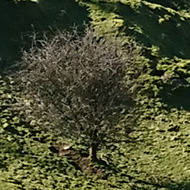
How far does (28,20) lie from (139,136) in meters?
11.5

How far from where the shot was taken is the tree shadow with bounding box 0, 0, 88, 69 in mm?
28906

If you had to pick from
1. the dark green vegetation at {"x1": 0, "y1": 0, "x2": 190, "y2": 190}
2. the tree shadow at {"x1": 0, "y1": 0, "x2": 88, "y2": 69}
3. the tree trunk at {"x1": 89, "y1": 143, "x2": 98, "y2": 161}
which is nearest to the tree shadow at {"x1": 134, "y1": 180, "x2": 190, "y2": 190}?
the dark green vegetation at {"x1": 0, "y1": 0, "x2": 190, "y2": 190}

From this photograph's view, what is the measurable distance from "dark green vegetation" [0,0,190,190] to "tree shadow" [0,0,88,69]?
106cm

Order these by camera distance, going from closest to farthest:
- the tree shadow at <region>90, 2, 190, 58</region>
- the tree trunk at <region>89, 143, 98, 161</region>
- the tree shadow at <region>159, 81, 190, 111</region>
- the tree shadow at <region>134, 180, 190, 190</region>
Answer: the tree shadow at <region>134, 180, 190, 190</region> → the tree trunk at <region>89, 143, 98, 161</region> → the tree shadow at <region>159, 81, 190, 111</region> → the tree shadow at <region>90, 2, 190, 58</region>

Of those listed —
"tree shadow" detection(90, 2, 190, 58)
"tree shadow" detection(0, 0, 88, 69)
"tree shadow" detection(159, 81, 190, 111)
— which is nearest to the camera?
"tree shadow" detection(159, 81, 190, 111)

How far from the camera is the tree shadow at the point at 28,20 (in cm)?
2891

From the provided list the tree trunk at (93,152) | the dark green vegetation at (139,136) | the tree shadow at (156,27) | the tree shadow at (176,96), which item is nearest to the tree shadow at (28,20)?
the dark green vegetation at (139,136)

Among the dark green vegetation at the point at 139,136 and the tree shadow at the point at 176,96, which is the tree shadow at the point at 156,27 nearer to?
the dark green vegetation at the point at 139,136

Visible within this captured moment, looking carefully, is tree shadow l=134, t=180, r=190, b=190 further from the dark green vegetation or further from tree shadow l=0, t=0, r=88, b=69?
tree shadow l=0, t=0, r=88, b=69

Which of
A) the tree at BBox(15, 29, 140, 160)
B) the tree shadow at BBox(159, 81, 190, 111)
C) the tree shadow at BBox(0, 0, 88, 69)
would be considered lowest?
the tree at BBox(15, 29, 140, 160)

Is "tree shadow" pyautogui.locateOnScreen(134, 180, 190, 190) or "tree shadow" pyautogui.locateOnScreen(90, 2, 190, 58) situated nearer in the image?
"tree shadow" pyautogui.locateOnScreen(134, 180, 190, 190)

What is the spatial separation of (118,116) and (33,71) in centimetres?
405

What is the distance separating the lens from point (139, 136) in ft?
79.6

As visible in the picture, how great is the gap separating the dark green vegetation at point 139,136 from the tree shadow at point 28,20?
3.46 feet
